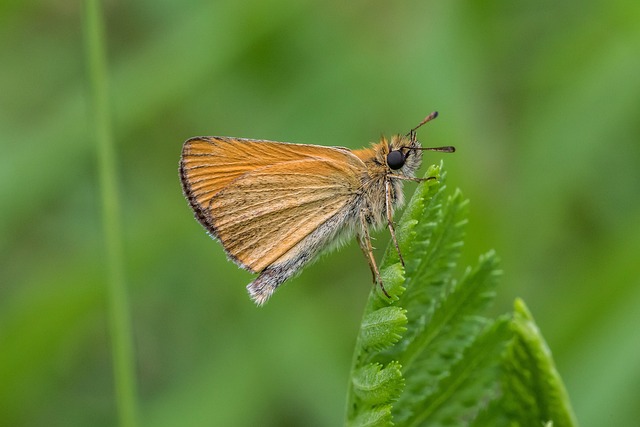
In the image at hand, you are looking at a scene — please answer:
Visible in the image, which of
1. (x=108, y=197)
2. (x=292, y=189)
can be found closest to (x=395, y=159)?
(x=292, y=189)

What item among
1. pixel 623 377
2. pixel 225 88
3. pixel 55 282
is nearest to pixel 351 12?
pixel 225 88

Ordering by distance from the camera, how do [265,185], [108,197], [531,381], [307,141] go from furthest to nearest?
[307,141] → [265,185] → [108,197] → [531,381]

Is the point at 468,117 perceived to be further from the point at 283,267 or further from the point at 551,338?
the point at 283,267

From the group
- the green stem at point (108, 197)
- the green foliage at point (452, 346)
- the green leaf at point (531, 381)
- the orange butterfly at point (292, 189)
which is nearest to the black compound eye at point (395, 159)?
the orange butterfly at point (292, 189)

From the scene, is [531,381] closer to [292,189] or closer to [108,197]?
[292,189]

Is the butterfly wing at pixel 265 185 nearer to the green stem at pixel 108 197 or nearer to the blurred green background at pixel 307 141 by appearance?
the green stem at pixel 108 197

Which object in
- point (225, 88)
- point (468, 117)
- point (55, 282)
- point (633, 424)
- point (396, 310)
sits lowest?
point (633, 424)
